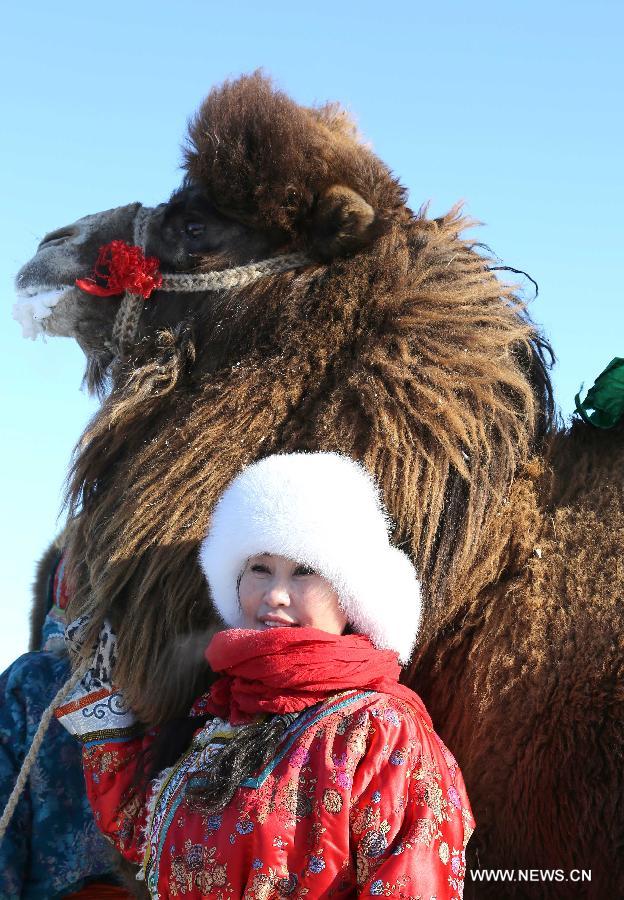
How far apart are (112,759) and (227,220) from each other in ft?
5.98

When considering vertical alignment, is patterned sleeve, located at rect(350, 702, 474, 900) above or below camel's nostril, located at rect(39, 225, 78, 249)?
below

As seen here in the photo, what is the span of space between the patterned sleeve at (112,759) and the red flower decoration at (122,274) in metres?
1.35

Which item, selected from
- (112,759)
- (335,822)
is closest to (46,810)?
(112,759)

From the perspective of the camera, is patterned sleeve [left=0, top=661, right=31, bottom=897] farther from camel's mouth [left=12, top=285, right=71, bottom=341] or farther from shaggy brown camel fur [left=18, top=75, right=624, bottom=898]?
camel's mouth [left=12, top=285, right=71, bottom=341]

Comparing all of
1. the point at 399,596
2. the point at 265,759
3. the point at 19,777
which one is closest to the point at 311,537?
the point at 399,596

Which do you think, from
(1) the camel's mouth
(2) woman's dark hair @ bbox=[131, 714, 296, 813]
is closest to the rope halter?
(1) the camel's mouth

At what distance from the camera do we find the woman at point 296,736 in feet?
6.75

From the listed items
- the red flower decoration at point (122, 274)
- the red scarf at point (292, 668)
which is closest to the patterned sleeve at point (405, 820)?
the red scarf at point (292, 668)

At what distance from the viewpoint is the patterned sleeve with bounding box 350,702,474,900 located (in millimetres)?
1992

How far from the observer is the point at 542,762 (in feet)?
8.39

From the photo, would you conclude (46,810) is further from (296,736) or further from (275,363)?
(275,363)

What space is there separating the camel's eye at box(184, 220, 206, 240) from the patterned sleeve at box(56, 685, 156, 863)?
1.58m

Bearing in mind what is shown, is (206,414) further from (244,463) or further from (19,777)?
(19,777)

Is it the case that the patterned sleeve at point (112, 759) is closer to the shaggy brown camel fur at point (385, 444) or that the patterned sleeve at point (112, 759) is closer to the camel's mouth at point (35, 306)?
the shaggy brown camel fur at point (385, 444)
